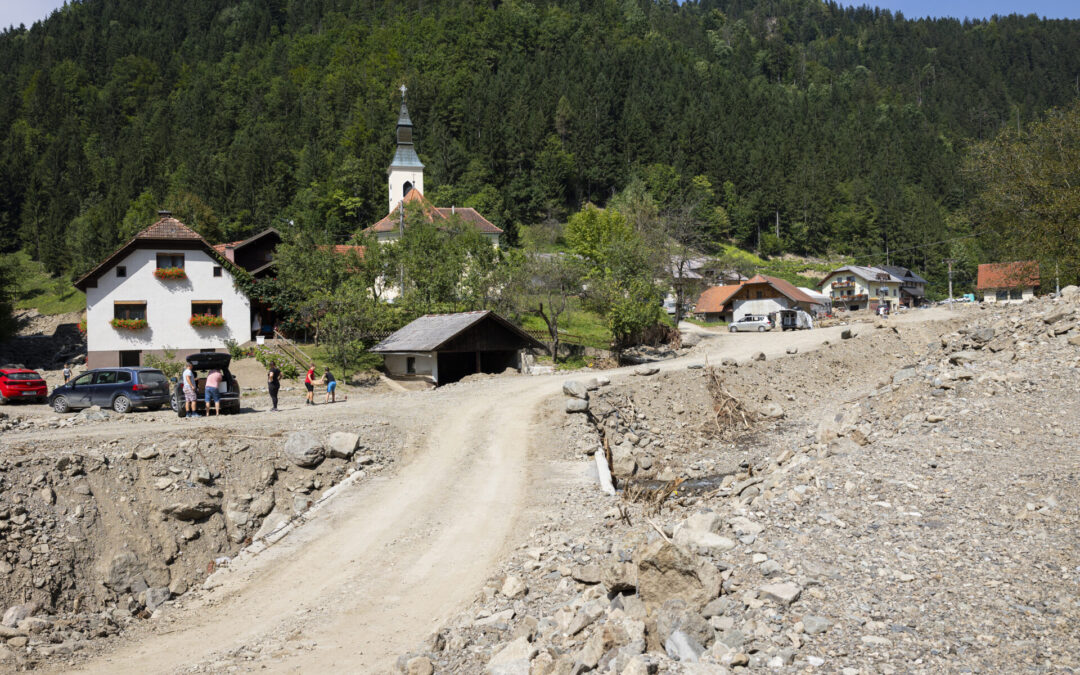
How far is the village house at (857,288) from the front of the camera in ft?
300

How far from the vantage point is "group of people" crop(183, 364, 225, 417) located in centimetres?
2441

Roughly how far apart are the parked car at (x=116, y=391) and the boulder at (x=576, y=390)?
15.1 meters

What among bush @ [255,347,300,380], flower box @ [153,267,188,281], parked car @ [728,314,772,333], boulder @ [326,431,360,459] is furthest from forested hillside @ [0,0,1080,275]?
boulder @ [326,431,360,459]

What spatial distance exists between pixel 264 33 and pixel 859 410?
18004 centimetres

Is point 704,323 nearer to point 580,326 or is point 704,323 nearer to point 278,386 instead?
point 580,326

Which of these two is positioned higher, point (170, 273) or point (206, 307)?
point (170, 273)

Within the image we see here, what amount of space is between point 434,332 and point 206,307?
Result: 18.0 meters

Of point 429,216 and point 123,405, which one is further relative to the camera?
point 429,216

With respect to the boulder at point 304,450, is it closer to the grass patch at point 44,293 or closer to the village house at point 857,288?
the grass patch at point 44,293

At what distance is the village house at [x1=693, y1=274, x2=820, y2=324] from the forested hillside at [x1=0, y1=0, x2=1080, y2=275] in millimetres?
23473

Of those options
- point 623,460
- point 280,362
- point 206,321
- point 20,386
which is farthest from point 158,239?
point 623,460

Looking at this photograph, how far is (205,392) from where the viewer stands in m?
25.1

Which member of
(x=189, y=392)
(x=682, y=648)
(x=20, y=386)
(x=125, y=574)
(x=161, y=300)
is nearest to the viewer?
(x=682, y=648)

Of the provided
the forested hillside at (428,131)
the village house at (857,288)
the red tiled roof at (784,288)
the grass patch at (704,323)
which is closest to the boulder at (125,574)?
the grass patch at (704,323)
